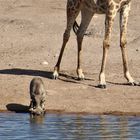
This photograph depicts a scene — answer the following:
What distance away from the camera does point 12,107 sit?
1302cm

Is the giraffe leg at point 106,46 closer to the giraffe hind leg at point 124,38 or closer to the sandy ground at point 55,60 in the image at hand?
the sandy ground at point 55,60

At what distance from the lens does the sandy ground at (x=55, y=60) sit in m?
13.2

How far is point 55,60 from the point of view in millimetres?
16562

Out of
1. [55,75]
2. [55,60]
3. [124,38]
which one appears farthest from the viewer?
[55,60]

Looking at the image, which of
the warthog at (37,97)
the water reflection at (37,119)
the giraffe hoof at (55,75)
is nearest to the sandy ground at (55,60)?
the giraffe hoof at (55,75)

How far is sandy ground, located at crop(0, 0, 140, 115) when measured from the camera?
1324 cm

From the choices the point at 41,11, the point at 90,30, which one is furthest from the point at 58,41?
the point at 41,11

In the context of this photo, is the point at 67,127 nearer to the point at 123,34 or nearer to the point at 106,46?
the point at 106,46

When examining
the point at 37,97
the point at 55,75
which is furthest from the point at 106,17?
the point at 37,97

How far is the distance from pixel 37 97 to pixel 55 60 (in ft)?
13.0

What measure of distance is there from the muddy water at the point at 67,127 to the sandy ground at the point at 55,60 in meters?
0.57

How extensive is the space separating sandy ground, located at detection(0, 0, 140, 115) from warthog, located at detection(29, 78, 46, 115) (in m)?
0.28

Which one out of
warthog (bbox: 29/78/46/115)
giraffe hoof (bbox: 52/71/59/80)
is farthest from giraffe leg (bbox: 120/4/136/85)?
warthog (bbox: 29/78/46/115)

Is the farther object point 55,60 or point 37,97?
point 55,60
